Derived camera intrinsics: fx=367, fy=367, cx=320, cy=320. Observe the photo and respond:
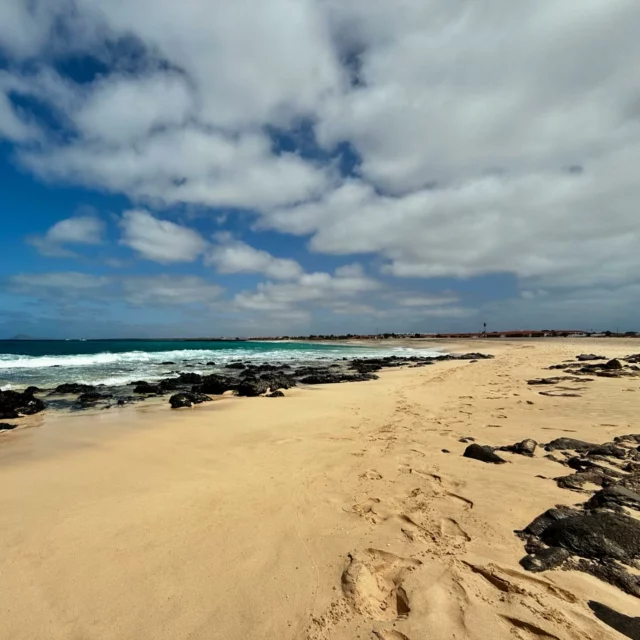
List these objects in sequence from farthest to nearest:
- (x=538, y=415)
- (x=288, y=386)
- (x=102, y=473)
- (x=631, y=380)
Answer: (x=288, y=386), (x=631, y=380), (x=538, y=415), (x=102, y=473)

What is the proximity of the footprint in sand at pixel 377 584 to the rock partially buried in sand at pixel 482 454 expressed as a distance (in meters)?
3.11

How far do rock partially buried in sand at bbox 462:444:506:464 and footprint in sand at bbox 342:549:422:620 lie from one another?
123 inches

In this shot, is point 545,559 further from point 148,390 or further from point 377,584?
point 148,390

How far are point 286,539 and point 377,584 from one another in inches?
43.5

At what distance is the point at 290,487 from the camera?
202 inches

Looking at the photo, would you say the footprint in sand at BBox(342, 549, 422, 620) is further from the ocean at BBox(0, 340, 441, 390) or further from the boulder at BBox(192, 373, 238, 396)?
the ocean at BBox(0, 340, 441, 390)

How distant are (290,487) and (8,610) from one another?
3020mm

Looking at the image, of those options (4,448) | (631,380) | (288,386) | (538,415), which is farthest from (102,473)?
(631,380)

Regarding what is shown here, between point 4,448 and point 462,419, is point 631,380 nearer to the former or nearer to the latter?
point 462,419

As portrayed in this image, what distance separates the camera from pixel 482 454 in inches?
235

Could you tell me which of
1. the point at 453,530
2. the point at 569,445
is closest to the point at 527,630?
the point at 453,530

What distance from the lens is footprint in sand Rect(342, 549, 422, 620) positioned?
9.20 ft

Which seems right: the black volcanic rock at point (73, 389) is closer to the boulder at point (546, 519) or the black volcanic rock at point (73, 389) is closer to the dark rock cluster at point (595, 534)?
the boulder at point (546, 519)

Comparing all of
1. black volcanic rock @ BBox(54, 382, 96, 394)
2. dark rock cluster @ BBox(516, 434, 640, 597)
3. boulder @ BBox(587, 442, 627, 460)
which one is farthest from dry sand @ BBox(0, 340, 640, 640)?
black volcanic rock @ BBox(54, 382, 96, 394)
